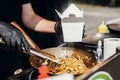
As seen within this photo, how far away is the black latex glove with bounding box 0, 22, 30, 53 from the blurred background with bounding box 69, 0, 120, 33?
27.3ft

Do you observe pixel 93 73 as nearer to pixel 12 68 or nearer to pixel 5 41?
pixel 5 41

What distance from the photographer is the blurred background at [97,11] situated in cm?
1194

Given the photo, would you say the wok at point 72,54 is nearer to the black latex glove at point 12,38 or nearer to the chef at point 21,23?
the black latex glove at point 12,38

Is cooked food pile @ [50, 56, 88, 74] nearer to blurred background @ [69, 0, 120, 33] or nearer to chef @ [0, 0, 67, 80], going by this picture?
chef @ [0, 0, 67, 80]

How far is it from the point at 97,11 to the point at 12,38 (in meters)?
11.8

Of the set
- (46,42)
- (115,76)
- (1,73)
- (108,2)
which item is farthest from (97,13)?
(115,76)

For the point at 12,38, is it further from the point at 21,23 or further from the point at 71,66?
the point at 21,23

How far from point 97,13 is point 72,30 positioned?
11150mm

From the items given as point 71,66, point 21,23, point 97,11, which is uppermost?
point 21,23

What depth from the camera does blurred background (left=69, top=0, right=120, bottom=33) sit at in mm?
11943

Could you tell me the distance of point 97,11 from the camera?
46.2ft

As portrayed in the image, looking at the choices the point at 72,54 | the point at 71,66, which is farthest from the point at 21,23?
the point at 71,66

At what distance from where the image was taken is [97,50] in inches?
107

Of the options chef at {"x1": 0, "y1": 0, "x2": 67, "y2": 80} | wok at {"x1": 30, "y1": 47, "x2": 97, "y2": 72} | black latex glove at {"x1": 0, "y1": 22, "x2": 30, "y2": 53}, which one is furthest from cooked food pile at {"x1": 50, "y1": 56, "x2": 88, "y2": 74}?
chef at {"x1": 0, "y1": 0, "x2": 67, "y2": 80}
